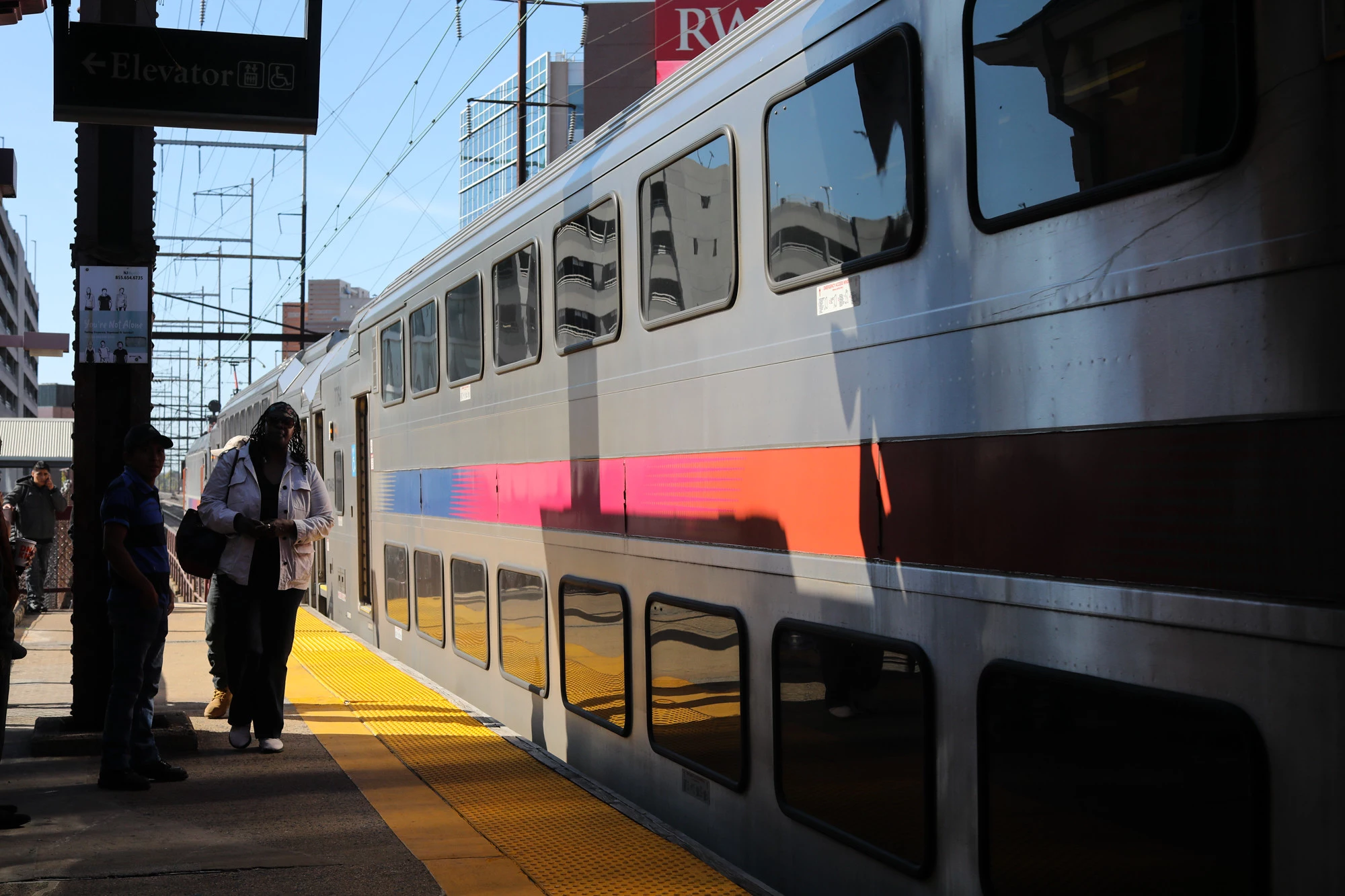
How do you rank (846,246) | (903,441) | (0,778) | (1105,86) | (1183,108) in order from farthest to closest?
1. (0,778)
2. (846,246)
3. (903,441)
4. (1105,86)
5. (1183,108)

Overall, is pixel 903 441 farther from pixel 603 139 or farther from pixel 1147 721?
pixel 603 139

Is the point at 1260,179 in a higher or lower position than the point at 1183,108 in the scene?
lower

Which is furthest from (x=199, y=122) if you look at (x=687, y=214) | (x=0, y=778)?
(x=0, y=778)

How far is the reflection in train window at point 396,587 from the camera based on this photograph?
10477mm

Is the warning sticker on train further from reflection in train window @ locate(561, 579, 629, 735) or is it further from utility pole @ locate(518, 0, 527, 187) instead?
utility pole @ locate(518, 0, 527, 187)

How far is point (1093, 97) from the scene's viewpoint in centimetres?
307

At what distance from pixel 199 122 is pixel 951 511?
4.55 meters

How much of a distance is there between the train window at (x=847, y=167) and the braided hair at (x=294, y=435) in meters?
3.45

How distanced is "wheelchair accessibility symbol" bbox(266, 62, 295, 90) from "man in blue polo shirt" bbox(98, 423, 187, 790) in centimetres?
184

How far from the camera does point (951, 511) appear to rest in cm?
357

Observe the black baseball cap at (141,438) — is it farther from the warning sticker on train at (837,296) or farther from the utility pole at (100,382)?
the warning sticker on train at (837,296)

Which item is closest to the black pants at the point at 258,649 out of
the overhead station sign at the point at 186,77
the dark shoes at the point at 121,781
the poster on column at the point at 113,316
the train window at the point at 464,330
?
the dark shoes at the point at 121,781

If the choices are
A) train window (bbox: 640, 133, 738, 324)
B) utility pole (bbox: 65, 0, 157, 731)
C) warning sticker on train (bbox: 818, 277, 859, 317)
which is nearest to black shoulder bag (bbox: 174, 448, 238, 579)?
utility pole (bbox: 65, 0, 157, 731)

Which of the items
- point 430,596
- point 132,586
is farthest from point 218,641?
point 430,596
